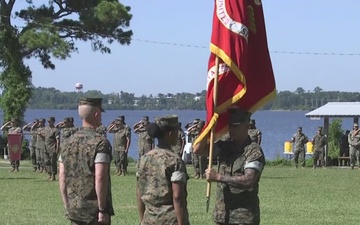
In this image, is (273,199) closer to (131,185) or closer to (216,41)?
(131,185)

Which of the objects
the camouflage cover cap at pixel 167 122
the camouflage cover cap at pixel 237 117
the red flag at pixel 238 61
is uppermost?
the red flag at pixel 238 61

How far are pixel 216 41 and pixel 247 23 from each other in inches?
15.1

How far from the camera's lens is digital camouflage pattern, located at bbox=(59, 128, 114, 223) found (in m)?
8.91

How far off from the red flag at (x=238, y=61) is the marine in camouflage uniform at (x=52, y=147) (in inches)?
693

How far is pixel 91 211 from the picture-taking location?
29.4ft

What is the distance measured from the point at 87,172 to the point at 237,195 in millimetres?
1456

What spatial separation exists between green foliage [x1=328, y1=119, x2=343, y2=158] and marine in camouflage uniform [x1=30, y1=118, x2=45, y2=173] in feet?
50.6

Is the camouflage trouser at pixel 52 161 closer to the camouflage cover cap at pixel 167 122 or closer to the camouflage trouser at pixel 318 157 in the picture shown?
the camouflage trouser at pixel 318 157

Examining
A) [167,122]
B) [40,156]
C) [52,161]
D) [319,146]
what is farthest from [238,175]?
[319,146]

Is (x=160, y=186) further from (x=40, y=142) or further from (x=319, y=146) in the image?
(x=319, y=146)

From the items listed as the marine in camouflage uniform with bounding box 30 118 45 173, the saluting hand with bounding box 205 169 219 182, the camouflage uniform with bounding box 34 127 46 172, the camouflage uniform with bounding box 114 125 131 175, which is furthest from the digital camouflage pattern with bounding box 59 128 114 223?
the camouflage uniform with bounding box 114 125 131 175

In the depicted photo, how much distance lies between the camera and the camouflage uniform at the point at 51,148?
27.0 meters

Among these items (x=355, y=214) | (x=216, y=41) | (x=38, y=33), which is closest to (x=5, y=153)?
(x=38, y=33)

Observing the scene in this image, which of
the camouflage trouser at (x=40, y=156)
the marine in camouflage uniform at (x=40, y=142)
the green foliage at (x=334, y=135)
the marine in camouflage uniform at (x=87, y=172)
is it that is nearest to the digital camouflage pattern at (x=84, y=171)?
the marine in camouflage uniform at (x=87, y=172)
